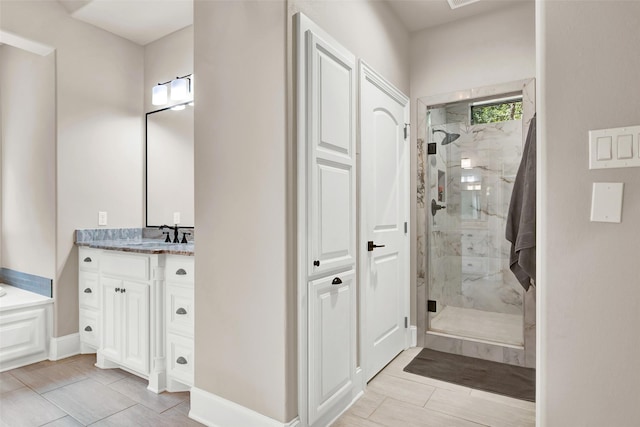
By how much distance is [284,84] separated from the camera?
1.74 meters

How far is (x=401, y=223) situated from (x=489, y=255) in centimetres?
81

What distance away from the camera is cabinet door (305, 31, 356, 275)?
1.87 meters

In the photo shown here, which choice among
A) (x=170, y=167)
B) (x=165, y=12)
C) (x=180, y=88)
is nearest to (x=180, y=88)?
(x=180, y=88)

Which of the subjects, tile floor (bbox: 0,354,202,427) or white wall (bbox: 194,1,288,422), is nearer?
white wall (bbox: 194,1,288,422)

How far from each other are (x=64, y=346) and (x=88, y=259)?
74cm

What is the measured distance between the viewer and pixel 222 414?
1953 millimetres

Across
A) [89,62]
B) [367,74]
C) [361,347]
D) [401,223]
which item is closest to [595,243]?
[361,347]

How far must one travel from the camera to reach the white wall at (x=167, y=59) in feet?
10.7

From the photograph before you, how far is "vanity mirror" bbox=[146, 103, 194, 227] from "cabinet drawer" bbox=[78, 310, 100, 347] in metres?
0.94

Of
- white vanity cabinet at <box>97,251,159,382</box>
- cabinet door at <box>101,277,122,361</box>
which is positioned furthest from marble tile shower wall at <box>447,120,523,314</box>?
cabinet door at <box>101,277,122,361</box>

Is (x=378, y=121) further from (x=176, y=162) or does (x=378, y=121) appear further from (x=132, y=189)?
(x=132, y=189)

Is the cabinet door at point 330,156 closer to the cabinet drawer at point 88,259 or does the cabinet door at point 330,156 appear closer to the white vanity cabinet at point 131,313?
the white vanity cabinet at point 131,313

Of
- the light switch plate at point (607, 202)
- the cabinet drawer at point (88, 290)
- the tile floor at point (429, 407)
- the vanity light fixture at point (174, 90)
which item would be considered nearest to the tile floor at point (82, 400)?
the cabinet drawer at point (88, 290)

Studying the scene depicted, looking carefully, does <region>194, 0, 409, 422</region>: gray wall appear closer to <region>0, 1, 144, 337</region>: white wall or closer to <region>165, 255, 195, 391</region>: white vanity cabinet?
<region>165, 255, 195, 391</region>: white vanity cabinet
